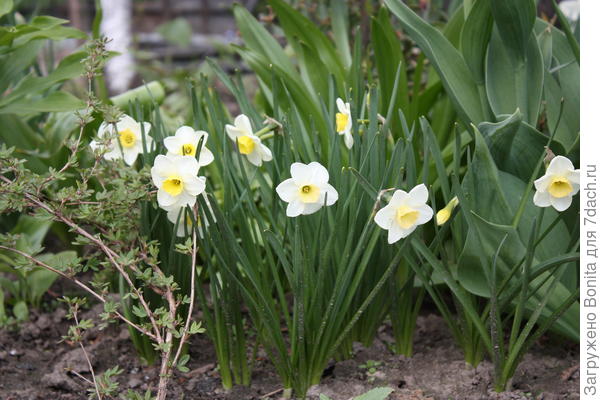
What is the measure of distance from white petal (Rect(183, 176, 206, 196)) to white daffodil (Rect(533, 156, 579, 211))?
0.62 metres

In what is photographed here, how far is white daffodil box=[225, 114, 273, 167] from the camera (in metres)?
1.49

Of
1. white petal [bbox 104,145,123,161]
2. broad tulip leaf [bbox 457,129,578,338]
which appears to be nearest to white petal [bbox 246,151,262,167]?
white petal [bbox 104,145,123,161]

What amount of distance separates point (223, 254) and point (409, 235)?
40 cm

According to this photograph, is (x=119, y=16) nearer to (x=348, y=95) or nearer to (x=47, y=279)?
(x=47, y=279)

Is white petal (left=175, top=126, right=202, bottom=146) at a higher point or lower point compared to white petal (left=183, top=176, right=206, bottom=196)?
higher

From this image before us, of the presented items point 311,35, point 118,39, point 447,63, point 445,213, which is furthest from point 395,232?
point 118,39

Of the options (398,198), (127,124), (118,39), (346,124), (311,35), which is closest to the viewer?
(398,198)

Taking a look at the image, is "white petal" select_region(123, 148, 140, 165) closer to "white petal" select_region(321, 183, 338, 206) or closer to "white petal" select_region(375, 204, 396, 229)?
"white petal" select_region(321, 183, 338, 206)

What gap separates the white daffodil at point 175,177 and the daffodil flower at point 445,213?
0.46m

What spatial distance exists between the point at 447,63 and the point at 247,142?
0.55 m

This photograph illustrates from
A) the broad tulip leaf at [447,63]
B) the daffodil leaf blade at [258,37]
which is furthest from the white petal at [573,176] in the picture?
the daffodil leaf blade at [258,37]

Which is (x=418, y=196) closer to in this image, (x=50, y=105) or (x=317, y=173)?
(x=317, y=173)

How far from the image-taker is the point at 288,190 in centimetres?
135
